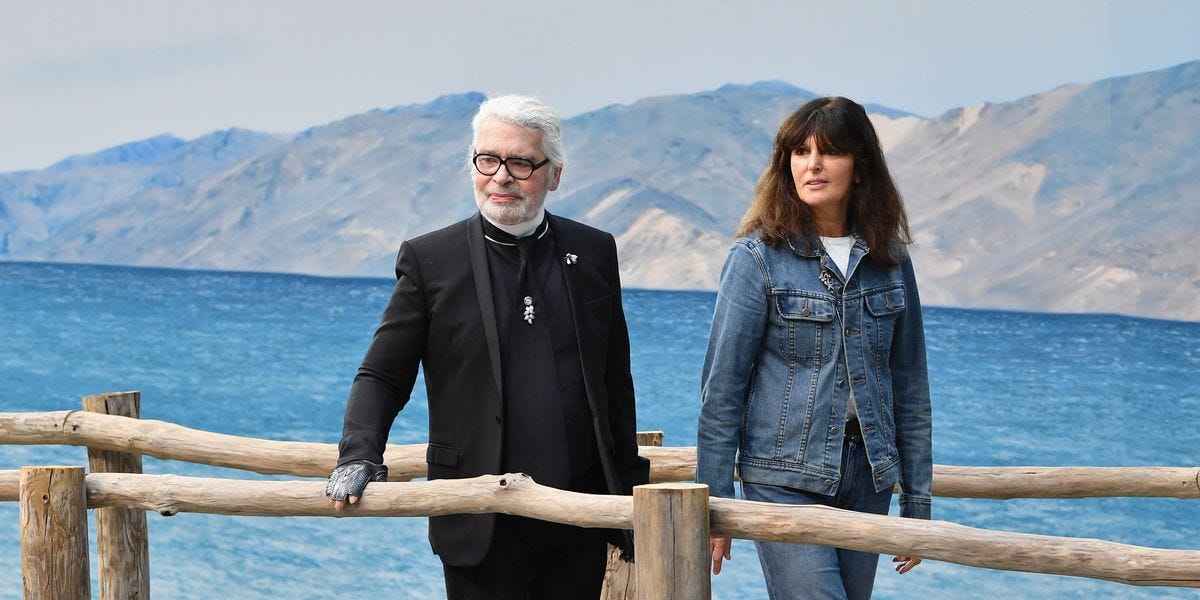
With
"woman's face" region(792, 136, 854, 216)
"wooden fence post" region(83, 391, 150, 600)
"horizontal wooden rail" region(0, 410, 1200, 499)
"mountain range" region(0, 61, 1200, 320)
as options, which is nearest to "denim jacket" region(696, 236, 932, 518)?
"woman's face" region(792, 136, 854, 216)

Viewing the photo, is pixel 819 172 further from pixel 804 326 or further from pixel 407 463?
pixel 407 463

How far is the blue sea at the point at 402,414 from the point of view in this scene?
1842 centimetres

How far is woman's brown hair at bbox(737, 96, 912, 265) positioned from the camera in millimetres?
2752

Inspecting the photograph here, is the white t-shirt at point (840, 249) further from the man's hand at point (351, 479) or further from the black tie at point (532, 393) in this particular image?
the man's hand at point (351, 479)

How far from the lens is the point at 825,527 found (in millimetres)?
2592

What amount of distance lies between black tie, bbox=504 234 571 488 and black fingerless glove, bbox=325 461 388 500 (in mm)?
268

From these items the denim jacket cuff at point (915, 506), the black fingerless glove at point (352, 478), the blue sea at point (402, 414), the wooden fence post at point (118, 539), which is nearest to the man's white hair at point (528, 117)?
the black fingerless glove at point (352, 478)

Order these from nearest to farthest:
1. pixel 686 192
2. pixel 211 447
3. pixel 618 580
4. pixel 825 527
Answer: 1. pixel 825 527
2. pixel 618 580
3. pixel 211 447
4. pixel 686 192

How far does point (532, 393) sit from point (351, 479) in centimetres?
40

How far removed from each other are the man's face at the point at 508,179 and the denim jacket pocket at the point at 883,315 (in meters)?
0.69

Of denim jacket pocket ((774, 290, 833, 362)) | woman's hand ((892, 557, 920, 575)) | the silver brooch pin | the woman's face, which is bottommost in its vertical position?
woman's hand ((892, 557, 920, 575))

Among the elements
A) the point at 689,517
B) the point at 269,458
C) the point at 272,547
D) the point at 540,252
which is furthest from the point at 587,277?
the point at 272,547

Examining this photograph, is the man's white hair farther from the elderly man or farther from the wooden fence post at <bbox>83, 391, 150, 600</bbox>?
the wooden fence post at <bbox>83, 391, 150, 600</bbox>

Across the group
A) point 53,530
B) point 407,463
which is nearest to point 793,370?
point 407,463
